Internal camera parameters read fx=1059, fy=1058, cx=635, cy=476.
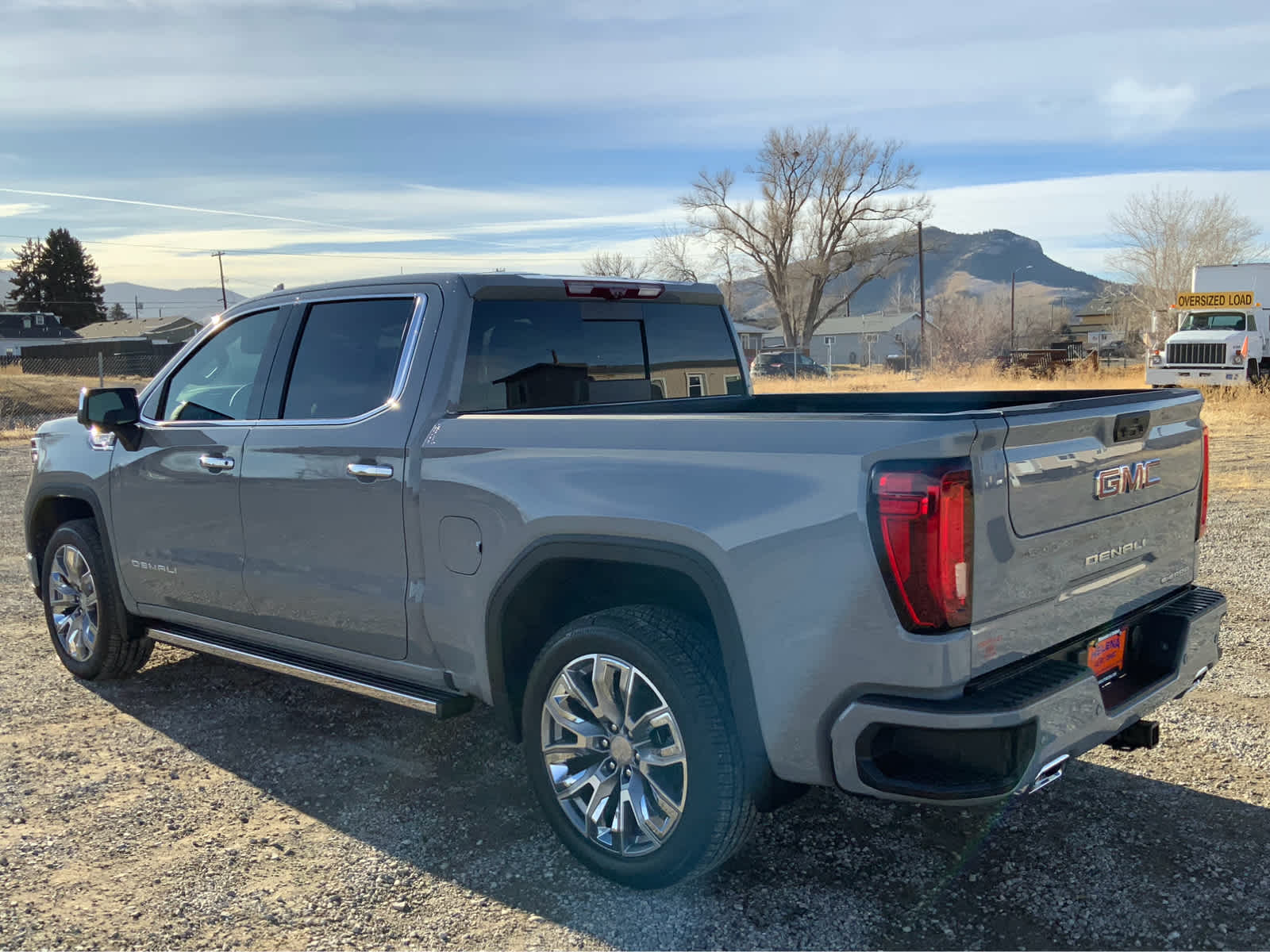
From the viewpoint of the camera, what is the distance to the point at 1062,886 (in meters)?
3.25

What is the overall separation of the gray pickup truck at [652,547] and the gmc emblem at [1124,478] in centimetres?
2

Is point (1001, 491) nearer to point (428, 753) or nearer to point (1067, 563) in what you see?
point (1067, 563)

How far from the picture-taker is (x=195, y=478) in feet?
15.1

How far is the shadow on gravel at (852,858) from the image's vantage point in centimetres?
304

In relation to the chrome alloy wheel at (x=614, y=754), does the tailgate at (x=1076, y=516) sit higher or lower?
higher

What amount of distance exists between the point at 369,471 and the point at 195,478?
1244 millimetres

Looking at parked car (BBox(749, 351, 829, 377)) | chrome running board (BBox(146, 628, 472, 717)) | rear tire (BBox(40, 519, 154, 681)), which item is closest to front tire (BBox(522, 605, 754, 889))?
chrome running board (BBox(146, 628, 472, 717))

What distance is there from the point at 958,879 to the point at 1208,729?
1837mm

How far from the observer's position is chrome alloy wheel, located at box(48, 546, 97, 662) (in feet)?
17.8

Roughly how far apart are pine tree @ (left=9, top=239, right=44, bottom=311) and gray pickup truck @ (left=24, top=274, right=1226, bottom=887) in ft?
304

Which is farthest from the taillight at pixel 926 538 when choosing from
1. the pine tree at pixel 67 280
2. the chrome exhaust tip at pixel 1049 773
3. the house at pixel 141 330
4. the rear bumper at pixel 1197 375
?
the pine tree at pixel 67 280

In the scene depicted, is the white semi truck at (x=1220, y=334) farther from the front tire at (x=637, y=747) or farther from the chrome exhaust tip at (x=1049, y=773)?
the front tire at (x=637, y=747)

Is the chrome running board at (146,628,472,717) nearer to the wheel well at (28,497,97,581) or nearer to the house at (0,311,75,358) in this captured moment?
the wheel well at (28,497,97,581)

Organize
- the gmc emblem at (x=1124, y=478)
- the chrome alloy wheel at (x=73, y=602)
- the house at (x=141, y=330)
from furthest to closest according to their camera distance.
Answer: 1. the house at (x=141, y=330)
2. the chrome alloy wheel at (x=73, y=602)
3. the gmc emblem at (x=1124, y=478)
